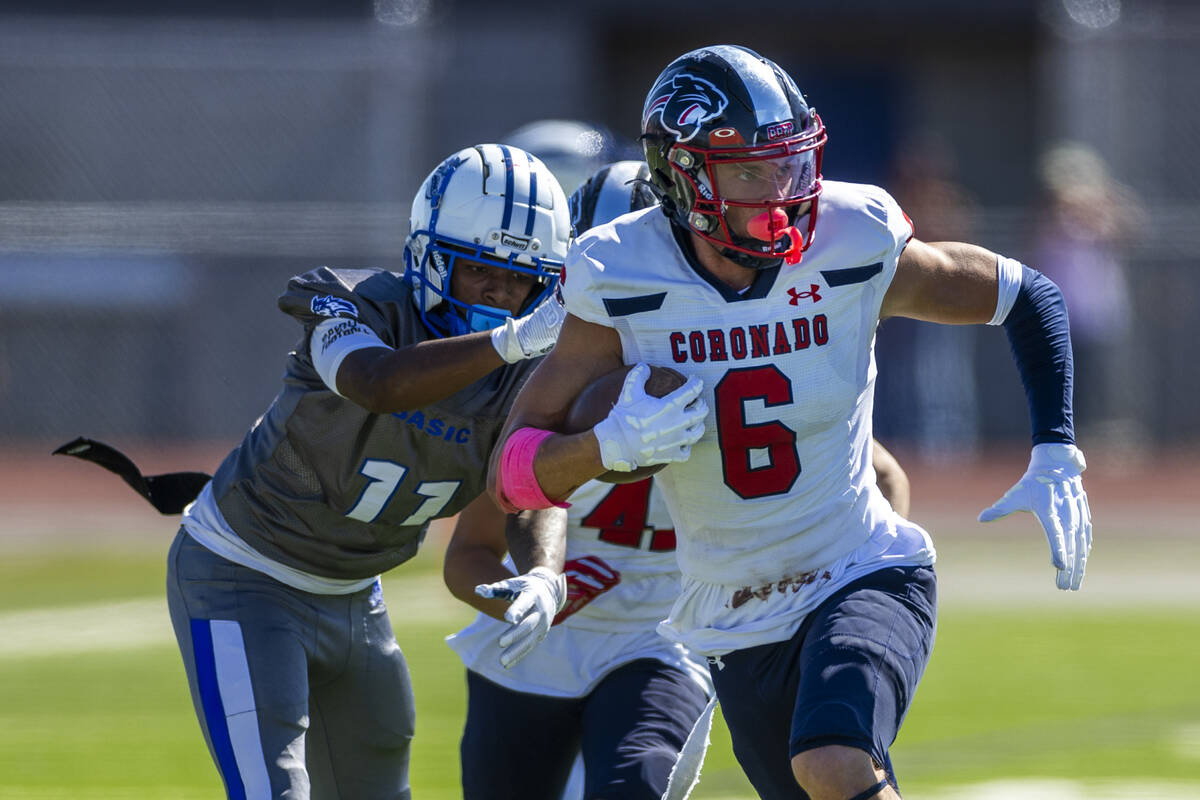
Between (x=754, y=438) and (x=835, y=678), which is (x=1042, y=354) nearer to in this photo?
(x=754, y=438)

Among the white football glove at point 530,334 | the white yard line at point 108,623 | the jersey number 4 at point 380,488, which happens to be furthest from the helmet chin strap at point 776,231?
the white yard line at point 108,623

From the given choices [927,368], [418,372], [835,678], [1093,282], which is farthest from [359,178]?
[835,678]

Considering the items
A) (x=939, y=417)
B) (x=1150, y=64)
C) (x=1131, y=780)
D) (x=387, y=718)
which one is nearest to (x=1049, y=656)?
(x=1131, y=780)

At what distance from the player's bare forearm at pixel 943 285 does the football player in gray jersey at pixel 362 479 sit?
0.73m

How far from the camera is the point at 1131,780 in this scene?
5.64m

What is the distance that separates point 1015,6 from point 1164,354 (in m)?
3.96

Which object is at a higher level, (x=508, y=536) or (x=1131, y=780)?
(x=508, y=536)

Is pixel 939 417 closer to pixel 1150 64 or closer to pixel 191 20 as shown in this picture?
pixel 1150 64

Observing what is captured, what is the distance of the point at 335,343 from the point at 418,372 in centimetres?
24

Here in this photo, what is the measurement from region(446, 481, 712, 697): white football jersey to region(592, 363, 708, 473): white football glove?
3.21 ft

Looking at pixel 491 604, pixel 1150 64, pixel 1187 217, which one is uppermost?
pixel 491 604

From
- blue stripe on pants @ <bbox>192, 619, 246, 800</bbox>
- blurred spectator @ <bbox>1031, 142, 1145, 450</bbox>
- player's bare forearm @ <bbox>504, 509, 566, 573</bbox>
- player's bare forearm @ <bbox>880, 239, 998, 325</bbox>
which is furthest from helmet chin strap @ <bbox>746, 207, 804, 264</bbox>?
blurred spectator @ <bbox>1031, 142, 1145, 450</bbox>

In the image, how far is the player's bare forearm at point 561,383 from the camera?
3357mm

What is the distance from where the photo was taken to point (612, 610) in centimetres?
422
